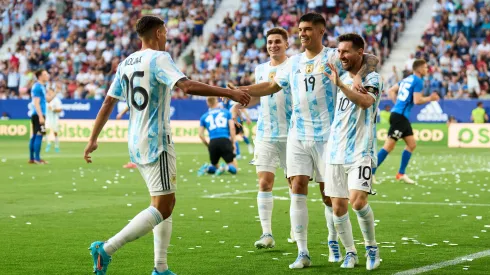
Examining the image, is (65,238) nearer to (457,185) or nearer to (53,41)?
(457,185)

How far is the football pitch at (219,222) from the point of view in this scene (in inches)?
356

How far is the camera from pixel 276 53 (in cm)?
1067

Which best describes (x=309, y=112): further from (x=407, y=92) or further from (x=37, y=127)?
(x=37, y=127)

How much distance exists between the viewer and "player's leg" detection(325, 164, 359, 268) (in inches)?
347

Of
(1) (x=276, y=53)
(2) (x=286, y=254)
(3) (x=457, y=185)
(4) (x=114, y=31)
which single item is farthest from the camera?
(4) (x=114, y=31)

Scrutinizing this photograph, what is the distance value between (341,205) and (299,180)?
2.38ft

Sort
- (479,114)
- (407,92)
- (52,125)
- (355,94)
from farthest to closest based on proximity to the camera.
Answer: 1. (479,114)
2. (52,125)
3. (407,92)
4. (355,94)

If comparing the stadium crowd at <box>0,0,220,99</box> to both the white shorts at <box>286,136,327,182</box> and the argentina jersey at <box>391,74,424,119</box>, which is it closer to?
the argentina jersey at <box>391,74,424,119</box>

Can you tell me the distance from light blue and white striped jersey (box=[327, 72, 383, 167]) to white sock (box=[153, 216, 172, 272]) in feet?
5.75

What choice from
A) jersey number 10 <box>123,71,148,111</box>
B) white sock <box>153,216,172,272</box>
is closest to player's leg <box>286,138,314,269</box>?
white sock <box>153,216,172,272</box>

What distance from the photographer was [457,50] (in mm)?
37500

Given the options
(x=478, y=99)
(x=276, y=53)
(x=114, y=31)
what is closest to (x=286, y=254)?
(x=276, y=53)

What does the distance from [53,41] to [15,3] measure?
5.29 m

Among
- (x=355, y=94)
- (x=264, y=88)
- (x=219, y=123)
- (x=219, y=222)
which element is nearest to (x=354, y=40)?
(x=355, y=94)
